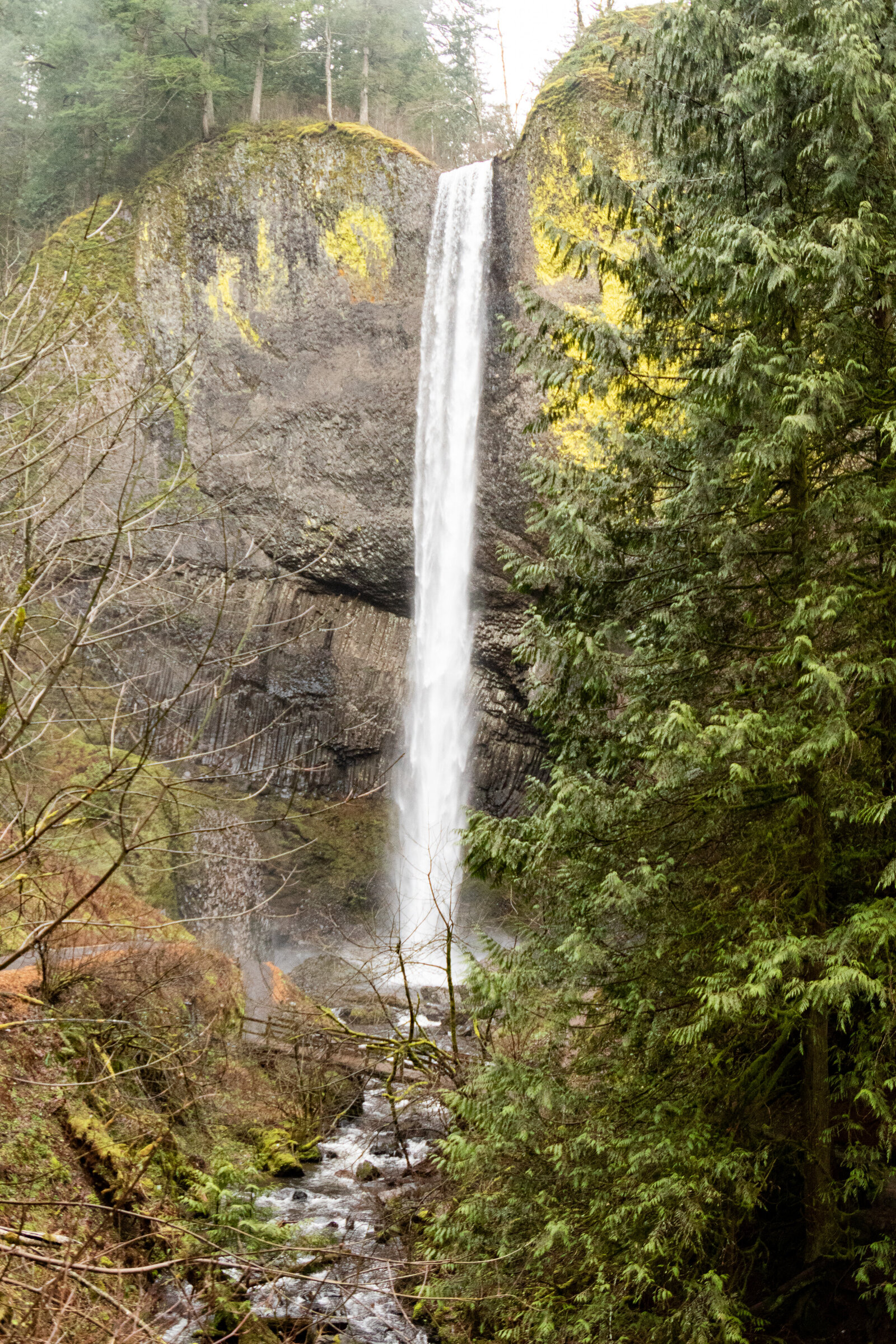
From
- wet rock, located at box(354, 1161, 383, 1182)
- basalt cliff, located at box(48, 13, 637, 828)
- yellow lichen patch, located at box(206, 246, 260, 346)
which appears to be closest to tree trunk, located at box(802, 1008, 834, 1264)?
wet rock, located at box(354, 1161, 383, 1182)

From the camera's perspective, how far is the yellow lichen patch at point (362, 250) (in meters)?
23.4

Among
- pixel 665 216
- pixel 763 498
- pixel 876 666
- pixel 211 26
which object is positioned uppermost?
pixel 211 26

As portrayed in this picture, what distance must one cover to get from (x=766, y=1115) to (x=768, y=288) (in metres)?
5.03

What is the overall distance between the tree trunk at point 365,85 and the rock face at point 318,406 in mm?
4181

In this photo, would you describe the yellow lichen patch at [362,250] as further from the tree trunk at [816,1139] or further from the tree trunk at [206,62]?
the tree trunk at [816,1139]

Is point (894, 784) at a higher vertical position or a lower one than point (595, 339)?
lower

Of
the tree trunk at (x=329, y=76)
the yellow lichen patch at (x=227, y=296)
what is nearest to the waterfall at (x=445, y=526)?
the yellow lichen patch at (x=227, y=296)

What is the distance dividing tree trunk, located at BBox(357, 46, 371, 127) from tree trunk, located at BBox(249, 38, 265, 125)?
275 centimetres

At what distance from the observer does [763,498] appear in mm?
6754

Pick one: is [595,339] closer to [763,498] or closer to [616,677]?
[763,498]

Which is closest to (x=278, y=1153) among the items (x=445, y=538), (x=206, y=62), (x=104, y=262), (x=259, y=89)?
(x=445, y=538)

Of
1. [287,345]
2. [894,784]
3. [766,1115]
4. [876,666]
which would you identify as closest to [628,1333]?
[766,1115]

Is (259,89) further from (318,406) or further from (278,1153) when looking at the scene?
(278,1153)

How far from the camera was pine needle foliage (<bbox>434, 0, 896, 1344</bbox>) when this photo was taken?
5539mm
